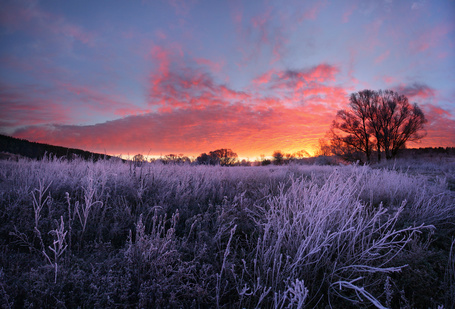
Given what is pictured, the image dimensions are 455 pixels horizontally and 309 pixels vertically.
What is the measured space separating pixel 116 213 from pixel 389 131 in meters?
32.6

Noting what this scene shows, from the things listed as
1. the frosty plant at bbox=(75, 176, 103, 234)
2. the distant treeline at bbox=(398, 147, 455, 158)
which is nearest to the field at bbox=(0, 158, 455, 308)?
the frosty plant at bbox=(75, 176, 103, 234)

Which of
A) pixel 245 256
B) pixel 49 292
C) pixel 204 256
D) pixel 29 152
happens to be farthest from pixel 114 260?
pixel 29 152

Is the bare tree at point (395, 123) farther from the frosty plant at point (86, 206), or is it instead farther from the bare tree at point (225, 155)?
the frosty plant at point (86, 206)

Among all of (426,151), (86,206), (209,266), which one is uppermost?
(426,151)

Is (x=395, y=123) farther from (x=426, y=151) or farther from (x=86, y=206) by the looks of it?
(x=86, y=206)

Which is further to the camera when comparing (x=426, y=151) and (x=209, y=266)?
(x=426, y=151)

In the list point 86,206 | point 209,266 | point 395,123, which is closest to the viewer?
point 209,266

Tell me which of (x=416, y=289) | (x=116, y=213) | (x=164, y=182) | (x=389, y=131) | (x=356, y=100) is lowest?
(x=416, y=289)

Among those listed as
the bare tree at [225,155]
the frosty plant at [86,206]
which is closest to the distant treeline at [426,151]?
the bare tree at [225,155]

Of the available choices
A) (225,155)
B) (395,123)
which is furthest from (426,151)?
(225,155)

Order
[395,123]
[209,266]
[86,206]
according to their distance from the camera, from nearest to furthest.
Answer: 1. [209,266]
2. [86,206]
3. [395,123]

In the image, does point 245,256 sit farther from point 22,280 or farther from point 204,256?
point 22,280

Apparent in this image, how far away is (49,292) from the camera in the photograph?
178cm

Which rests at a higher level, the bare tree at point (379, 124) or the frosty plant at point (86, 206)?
the bare tree at point (379, 124)
